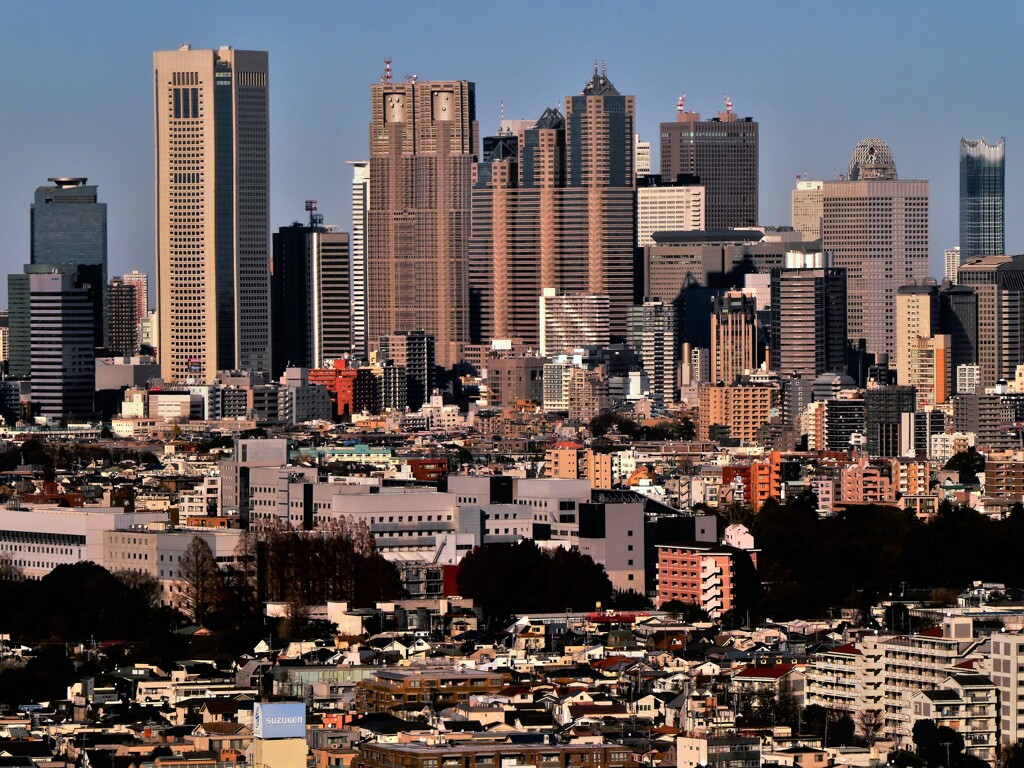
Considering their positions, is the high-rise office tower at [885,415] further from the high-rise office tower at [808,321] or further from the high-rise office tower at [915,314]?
the high-rise office tower at [915,314]

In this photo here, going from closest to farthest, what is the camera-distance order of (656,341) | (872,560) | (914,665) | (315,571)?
(914,665) → (315,571) → (872,560) → (656,341)

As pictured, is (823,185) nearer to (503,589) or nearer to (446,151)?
(446,151)

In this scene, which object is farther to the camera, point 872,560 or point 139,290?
point 139,290

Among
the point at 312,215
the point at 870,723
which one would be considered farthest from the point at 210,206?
the point at 870,723

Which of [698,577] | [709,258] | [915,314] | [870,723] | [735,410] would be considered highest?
[709,258]

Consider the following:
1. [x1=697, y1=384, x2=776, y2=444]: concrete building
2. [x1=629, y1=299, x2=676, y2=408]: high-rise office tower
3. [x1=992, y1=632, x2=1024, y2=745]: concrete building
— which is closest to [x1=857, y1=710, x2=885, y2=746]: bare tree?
[x1=992, y1=632, x2=1024, y2=745]: concrete building

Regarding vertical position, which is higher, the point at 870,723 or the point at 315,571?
the point at 315,571

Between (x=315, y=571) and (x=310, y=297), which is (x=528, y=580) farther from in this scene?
(x=310, y=297)

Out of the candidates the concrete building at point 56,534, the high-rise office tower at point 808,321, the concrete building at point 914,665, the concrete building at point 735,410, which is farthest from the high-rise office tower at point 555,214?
the concrete building at point 914,665
